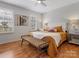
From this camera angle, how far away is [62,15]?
5246 millimetres

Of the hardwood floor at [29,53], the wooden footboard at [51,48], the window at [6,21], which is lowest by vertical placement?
the hardwood floor at [29,53]

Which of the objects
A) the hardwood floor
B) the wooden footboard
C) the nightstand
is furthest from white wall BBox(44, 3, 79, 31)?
the wooden footboard

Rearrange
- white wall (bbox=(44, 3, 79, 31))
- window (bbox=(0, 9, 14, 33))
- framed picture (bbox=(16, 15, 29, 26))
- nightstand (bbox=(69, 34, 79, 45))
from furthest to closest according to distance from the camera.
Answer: framed picture (bbox=(16, 15, 29, 26)), white wall (bbox=(44, 3, 79, 31)), window (bbox=(0, 9, 14, 33)), nightstand (bbox=(69, 34, 79, 45))

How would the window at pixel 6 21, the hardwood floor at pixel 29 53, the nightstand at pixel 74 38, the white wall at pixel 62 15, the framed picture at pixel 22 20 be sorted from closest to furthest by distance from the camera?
the hardwood floor at pixel 29 53, the nightstand at pixel 74 38, the window at pixel 6 21, the white wall at pixel 62 15, the framed picture at pixel 22 20

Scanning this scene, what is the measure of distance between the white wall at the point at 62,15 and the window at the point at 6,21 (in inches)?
121

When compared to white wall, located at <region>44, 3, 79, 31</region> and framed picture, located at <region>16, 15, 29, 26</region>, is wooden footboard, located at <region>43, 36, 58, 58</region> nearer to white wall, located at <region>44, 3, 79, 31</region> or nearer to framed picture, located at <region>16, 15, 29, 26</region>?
white wall, located at <region>44, 3, 79, 31</region>

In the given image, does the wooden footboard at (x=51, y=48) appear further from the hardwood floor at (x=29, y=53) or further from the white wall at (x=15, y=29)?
the white wall at (x=15, y=29)

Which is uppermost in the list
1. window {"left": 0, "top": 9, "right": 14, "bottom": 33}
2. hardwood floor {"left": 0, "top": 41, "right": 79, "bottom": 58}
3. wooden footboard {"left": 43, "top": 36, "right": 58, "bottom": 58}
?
window {"left": 0, "top": 9, "right": 14, "bottom": 33}

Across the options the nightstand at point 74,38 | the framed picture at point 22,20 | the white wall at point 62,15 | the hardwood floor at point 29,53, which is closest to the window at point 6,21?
the framed picture at point 22,20

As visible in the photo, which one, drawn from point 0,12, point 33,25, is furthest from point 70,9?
point 0,12

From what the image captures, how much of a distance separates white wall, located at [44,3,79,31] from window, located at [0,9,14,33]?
308 centimetres

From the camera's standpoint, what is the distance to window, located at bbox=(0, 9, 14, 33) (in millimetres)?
4250

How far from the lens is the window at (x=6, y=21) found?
13.9 feet

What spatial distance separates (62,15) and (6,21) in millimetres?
3795
